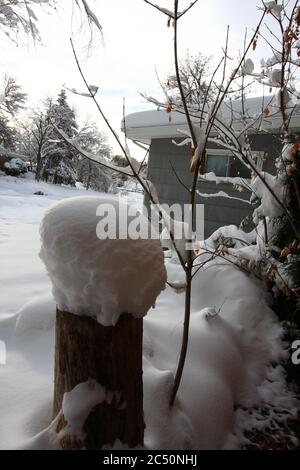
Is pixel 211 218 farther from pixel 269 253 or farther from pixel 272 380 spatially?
pixel 272 380

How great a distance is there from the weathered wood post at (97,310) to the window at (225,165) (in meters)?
6.03

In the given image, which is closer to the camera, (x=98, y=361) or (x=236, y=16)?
(x=98, y=361)

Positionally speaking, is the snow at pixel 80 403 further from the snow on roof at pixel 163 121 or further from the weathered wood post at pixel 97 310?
the snow on roof at pixel 163 121

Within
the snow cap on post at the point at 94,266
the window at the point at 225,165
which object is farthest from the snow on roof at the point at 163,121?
the snow cap on post at the point at 94,266

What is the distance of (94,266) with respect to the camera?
1.16 meters

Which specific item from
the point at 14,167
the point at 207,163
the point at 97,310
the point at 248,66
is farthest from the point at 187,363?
the point at 14,167

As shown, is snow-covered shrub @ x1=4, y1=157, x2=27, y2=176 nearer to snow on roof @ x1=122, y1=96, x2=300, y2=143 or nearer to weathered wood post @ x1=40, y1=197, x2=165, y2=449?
snow on roof @ x1=122, y1=96, x2=300, y2=143

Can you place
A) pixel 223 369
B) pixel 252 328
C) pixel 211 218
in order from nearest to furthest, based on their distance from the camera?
pixel 223 369
pixel 252 328
pixel 211 218

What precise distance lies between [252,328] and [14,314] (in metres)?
2.17

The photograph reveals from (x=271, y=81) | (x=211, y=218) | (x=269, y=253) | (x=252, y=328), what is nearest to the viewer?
→ (x=271, y=81)

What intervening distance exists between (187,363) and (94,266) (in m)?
1.42

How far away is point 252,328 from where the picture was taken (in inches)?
114

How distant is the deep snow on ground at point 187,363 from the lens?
1595 mm
